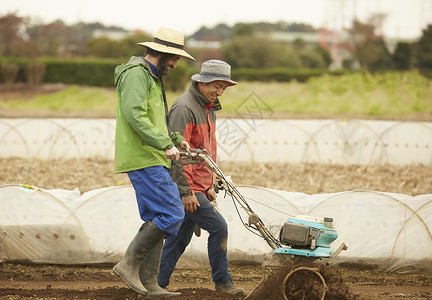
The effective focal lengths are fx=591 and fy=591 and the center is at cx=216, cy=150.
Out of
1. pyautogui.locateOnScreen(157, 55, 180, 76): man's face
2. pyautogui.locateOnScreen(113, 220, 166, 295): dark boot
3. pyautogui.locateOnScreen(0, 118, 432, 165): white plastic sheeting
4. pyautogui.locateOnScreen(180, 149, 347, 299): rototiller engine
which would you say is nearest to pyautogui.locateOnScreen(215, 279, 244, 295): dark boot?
pyautogui.locateOnScreen(180, 149, 347, 299): rototiller engine

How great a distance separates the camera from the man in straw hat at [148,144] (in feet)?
15.1

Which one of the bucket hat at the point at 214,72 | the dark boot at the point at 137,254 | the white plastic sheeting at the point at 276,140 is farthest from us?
the white plastic sheeting at the point at 276,140

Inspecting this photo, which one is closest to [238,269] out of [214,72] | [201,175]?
[201,175]

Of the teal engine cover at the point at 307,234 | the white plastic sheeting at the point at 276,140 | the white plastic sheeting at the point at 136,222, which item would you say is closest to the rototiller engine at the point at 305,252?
the teal engine cover at the point at 307,234

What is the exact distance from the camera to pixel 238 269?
22.6 ft

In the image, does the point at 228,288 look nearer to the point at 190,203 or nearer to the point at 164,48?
the point at 190,203

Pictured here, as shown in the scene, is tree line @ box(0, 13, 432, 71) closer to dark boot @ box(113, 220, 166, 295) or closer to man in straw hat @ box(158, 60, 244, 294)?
man in straw hat @ box(158, 60, 244, 294)

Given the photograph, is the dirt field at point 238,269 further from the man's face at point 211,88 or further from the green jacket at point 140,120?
the man's face at point 211,88

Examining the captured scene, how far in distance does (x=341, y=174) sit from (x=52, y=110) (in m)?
15.3

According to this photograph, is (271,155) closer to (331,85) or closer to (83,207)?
(83,207)

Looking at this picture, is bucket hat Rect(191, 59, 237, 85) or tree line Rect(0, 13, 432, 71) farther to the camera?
tree line Rect(0, 13, 432, 71)

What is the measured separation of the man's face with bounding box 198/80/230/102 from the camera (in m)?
5.31

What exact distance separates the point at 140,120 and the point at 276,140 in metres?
8.98

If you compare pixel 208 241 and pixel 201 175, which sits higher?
pixel 201 175
